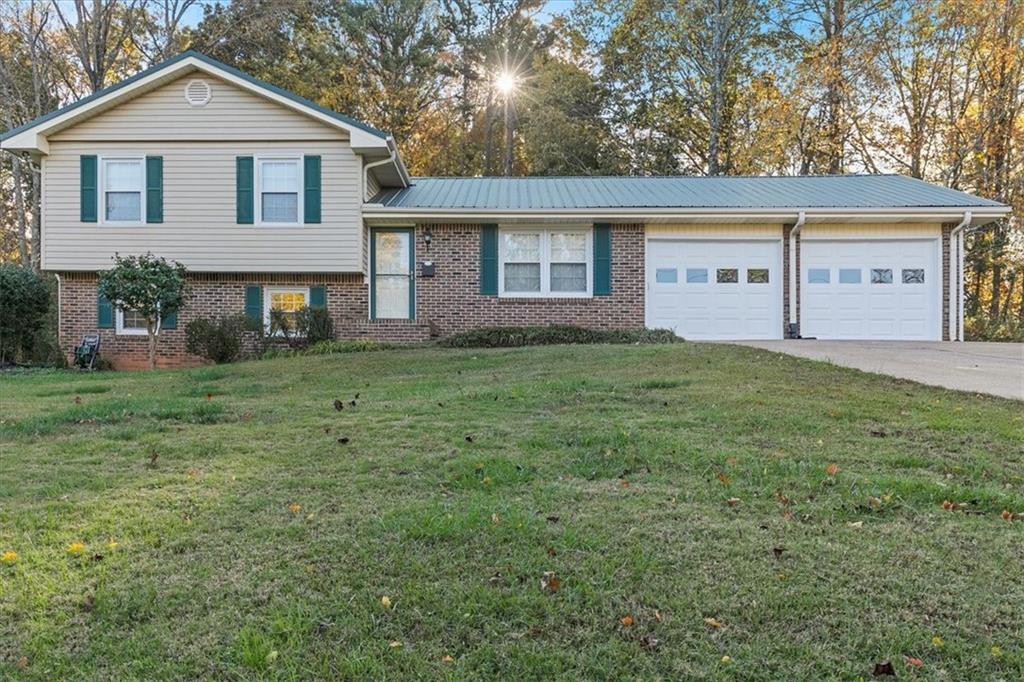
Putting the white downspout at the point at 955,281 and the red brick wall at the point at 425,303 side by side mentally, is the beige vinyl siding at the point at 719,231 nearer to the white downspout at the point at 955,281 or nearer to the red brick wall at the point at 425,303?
the red brick wall at the point at 425,303

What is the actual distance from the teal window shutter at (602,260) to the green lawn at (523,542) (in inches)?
293

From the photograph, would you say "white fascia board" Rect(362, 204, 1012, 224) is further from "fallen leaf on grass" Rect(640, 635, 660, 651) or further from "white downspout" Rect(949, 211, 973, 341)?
"fallen leaf on grass" Rect(640, 635, 660, 651)

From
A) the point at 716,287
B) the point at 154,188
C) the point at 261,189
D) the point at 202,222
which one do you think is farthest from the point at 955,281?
the point at 154,188

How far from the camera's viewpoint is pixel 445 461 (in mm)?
4059

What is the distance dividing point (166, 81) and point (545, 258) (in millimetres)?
7883

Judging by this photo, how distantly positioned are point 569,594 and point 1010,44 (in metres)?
21.8

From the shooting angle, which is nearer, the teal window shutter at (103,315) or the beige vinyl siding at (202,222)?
the beige vinyl siding at (202,222)

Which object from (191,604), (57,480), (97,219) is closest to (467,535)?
(191,604)

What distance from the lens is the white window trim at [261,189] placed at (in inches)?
489

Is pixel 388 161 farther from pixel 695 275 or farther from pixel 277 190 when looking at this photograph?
pixel 695 275

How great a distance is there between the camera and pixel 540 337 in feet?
A: 38.8

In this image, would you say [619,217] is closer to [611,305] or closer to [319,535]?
[611,305]

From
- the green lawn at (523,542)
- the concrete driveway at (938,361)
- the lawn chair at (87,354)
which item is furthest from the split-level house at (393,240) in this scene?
the green lawn at (523,542)

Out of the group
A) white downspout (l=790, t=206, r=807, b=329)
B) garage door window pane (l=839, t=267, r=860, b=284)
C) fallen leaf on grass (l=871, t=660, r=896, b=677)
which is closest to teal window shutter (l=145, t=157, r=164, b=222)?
white downspout (l=790, t=206, r=807, b=329)
